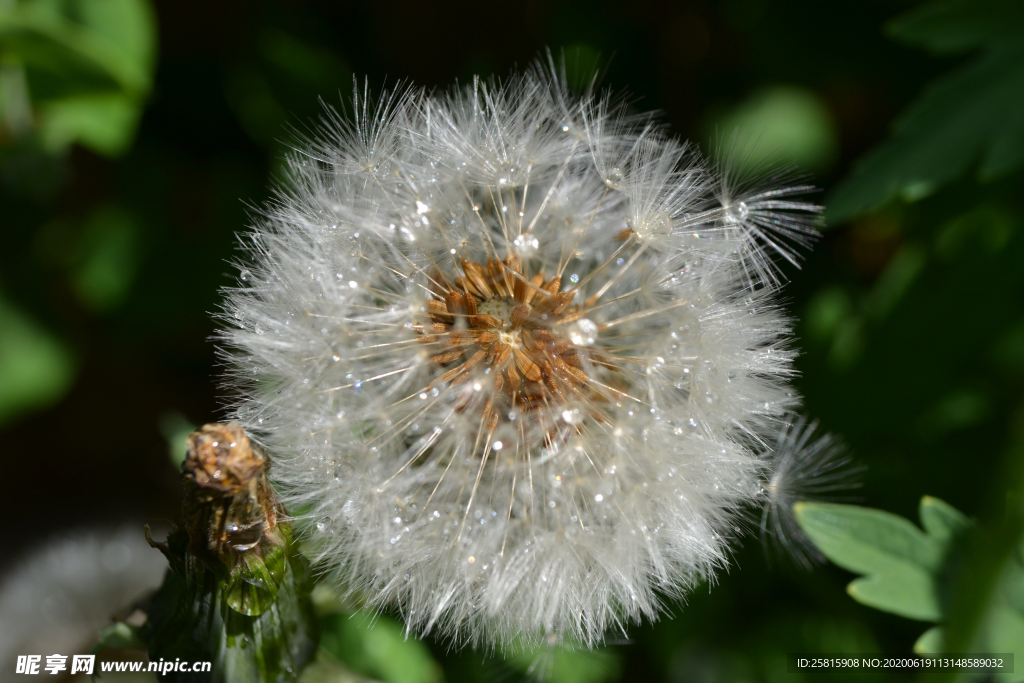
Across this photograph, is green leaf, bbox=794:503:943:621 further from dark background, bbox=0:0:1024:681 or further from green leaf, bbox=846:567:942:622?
dark background, bbox=0:0:1024:681

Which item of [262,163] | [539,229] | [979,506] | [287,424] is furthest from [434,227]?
[979,506]

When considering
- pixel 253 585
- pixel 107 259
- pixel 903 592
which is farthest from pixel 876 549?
pixel 107 259

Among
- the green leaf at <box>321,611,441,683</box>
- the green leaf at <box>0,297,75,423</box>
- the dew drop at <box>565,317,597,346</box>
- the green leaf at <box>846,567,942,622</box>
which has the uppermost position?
the green leaf at <box>0,297,75,423</box>

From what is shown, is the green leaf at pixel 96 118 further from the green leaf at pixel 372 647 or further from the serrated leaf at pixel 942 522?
the serrated leaf at pixel 942 522

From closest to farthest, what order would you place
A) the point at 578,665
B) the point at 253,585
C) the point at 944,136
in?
the point at 253,585, the point at 944,136, the point at 578,665

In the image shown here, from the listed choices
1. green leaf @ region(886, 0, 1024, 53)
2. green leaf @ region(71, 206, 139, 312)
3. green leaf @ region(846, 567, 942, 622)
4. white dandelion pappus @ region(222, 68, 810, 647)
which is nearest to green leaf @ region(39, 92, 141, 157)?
green leaf @ region(71, 206, 139, 312)

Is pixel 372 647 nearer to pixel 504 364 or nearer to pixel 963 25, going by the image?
pixel 504 364

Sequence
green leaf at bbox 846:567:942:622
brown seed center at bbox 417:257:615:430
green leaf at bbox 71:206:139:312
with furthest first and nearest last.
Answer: green leaf at bbox 71:206:139:312
brown seed center at bbox 417:257:615:430
green leaf at bbox 846:567:942:622
